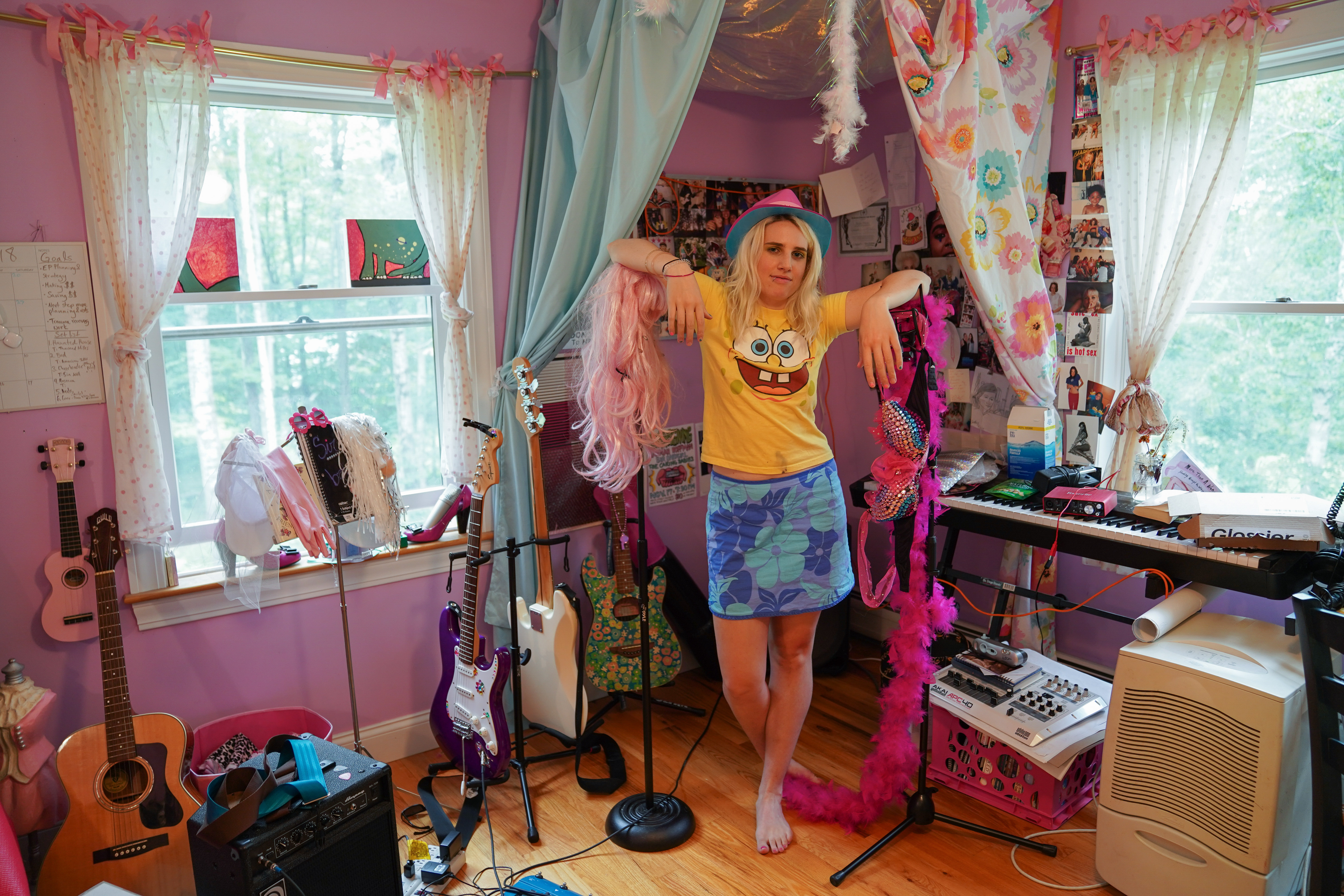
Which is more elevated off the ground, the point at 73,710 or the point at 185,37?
the point at 185,37

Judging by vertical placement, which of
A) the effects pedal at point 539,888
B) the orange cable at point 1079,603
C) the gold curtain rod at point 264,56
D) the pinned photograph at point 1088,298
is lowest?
the effects pedal at point 539,888

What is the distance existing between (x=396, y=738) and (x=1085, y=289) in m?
2.59

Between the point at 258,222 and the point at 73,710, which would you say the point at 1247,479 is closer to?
the point at 258,222

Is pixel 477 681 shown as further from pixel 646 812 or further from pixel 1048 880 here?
pixel 1048 880

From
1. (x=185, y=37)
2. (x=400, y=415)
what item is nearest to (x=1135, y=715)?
(x=400, y=415)

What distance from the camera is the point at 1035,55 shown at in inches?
100

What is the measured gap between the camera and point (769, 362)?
210 cm

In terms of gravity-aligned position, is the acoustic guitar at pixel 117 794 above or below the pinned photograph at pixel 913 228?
below

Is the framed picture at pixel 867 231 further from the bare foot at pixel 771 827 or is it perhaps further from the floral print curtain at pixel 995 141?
the bare foot at pixel 771 827

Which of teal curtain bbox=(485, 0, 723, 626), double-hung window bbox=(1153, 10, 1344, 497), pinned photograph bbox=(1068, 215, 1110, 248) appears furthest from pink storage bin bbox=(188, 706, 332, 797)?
double-hung window bbox=(1153, 10, 1344, 497)

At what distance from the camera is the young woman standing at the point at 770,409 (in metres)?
2.07

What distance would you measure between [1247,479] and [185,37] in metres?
3.17

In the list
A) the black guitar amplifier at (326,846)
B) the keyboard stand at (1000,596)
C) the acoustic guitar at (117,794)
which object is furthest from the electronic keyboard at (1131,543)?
the acoustic guitar at (117,794)

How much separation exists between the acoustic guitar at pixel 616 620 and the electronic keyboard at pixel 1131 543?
1.00 metres
